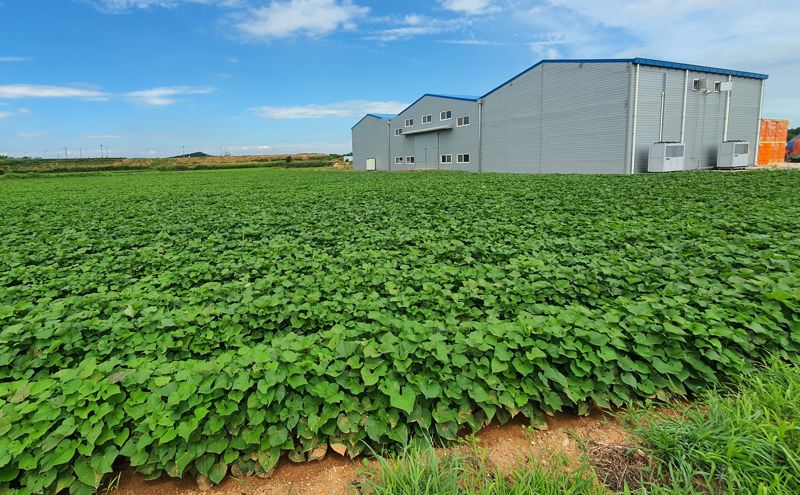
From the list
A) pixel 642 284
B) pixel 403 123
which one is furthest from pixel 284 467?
pixel 403 123

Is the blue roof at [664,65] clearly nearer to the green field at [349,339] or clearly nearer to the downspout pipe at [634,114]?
the downspout pipe at [634,114]

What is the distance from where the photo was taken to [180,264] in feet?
19.1

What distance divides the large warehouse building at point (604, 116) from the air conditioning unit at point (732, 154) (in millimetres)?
229

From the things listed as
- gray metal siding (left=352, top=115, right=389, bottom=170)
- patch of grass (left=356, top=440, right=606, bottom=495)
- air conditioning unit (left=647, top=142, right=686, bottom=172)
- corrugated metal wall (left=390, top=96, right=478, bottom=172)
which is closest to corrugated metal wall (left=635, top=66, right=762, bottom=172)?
air conditioning unit (left=647, top=142, right=686, bottom=172)

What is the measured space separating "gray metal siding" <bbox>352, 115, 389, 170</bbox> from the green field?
37380 mm

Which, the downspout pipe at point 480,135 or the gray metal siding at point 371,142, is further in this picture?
the gray metal siding at point 371,142

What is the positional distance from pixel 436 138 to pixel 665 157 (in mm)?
17480

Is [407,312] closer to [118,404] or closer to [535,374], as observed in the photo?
[535,374]

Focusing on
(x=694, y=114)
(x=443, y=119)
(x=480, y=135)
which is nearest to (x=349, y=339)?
(x=694, y=114)

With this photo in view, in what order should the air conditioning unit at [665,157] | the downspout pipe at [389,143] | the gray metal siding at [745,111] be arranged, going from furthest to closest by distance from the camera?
the downspout pipe at [389,143] → the gray metal siding at [745,111] → the air conditioning unit at [665,157]

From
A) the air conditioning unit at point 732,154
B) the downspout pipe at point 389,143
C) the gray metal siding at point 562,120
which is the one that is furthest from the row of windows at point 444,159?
the air conditioning unit at point 732,154

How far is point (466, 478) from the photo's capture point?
2.24 metres

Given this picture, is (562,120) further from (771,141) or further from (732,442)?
(732,442)

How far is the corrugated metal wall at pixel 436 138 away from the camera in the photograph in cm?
3155
